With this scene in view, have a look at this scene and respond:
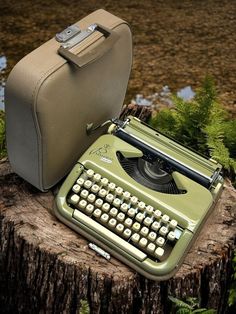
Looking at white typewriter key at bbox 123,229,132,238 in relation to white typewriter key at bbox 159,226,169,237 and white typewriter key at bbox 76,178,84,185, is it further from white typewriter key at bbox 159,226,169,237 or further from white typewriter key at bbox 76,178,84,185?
white typewriter key at bbox 76,178,84,185

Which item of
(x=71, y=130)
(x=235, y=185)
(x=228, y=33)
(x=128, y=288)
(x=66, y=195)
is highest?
(x=71, y=130)

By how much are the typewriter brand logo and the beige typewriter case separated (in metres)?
0.14

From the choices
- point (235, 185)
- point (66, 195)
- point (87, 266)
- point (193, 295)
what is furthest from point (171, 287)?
point (235, 185)

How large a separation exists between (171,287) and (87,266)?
0.42 meters

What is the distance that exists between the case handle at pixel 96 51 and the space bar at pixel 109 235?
2.34ft

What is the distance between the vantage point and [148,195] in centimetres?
286

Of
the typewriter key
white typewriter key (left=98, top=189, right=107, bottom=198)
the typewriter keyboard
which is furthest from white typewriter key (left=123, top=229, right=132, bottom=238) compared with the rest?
the typewriter key

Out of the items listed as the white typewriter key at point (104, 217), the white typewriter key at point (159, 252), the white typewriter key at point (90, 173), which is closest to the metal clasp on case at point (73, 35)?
the white typewriter key at point (90, 173)

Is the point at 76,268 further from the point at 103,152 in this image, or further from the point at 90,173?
the point at 103,152

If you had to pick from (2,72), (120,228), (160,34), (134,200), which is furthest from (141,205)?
(160,34)

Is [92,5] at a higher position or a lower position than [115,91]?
lower

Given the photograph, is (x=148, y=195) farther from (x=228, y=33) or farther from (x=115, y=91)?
(x=228, y=33)

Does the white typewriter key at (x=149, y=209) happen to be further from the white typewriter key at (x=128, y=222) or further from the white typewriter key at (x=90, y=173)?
the white typewriter key at (x=90, y=173)

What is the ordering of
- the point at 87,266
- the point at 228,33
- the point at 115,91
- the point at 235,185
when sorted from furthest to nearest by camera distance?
the point at 228,33, the point at 235,185, the point at 115,91, the point at 87,266
